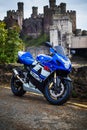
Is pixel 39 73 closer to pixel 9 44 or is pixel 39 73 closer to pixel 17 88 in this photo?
pixel 17 88

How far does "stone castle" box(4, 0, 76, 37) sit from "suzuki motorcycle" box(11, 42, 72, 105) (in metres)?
95.7

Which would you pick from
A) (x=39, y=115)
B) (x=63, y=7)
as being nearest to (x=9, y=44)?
(x=39, y=115)

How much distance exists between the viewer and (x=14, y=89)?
1077 centimetres

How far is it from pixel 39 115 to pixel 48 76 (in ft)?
5.94

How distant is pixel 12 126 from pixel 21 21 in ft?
362

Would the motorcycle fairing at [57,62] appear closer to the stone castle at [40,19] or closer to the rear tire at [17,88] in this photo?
the rear tire at [17,88]

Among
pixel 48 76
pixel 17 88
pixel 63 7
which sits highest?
pixel 48 76

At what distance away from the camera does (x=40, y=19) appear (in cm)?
11562

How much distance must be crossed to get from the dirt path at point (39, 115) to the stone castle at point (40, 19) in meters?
97.0

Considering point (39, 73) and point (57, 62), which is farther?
point (39, 73)

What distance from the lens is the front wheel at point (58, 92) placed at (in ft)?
29.6

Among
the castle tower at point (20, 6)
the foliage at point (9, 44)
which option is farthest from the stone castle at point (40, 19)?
the foliage at point (9, 44)

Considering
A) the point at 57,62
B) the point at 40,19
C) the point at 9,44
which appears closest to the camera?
the point at 57,62

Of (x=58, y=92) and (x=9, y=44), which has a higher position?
(x=58, y=92)
